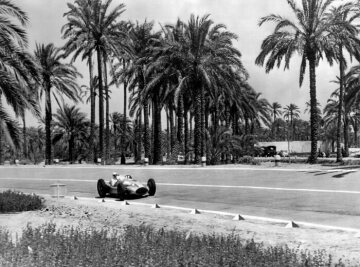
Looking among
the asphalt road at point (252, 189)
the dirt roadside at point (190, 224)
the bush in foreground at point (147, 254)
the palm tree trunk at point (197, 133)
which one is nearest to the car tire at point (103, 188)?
the asphalt road at point (252, 189)

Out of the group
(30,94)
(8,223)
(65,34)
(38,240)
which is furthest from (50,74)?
(38,240)

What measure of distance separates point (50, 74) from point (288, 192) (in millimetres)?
33109

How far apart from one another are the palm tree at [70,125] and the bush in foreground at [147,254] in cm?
5193

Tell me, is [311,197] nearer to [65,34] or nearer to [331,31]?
[331,31]

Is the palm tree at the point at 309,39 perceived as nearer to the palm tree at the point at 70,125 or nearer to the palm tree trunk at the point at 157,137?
the palm tree trunk at the point at 157,137

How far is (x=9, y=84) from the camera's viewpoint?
52.5ft

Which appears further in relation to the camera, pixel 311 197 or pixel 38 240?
pixel 311 197

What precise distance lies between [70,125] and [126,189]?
4451 cm

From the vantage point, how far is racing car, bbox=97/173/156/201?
15.7 metres

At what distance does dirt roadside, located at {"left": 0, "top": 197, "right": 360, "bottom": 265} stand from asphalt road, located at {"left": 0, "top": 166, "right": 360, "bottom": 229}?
228cm

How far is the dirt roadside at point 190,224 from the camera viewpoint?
741cm

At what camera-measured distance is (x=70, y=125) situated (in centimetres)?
5869

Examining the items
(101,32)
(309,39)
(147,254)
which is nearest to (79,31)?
(101,32)

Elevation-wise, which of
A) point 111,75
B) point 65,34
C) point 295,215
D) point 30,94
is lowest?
point 295,215
